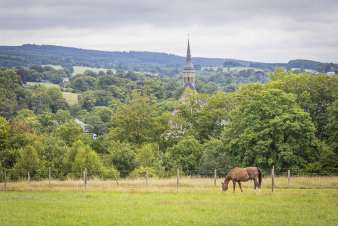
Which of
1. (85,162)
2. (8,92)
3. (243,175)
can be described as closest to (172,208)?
(243,175)

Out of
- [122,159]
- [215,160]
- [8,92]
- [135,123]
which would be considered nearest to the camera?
[215,160]

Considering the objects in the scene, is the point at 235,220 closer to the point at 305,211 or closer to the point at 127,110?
the point at 305,211

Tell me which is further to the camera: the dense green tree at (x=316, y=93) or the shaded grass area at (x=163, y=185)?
the dense green tree at (x=316, y=93)

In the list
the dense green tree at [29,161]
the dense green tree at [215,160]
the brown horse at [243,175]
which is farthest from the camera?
the dense green tree at [215,160]

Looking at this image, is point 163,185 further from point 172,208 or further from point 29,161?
point 29,161

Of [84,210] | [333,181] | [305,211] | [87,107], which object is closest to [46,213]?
[84,210]

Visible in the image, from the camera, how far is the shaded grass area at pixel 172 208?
22.1 m

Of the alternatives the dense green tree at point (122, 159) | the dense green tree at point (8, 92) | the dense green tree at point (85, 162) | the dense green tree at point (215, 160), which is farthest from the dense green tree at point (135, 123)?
the dense green tree at point (8, 92)

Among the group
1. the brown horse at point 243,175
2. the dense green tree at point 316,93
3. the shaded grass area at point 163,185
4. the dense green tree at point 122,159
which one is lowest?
the dense green tree at point 122,159

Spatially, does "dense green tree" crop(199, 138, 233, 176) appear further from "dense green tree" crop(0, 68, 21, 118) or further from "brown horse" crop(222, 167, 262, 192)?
"dense green tree" crop(0, 68, 21, 118)

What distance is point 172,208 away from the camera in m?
26.3

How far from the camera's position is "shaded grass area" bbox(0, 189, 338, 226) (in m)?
22.1

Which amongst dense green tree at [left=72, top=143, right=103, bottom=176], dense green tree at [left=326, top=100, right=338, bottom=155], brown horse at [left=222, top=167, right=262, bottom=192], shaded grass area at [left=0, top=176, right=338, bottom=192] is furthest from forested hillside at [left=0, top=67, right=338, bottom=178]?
brown horse at [left=222, top=167, right=262, bottom=192]

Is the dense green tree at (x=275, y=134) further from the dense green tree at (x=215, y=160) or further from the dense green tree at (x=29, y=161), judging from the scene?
the dense green tree at (x=29, y=161)
